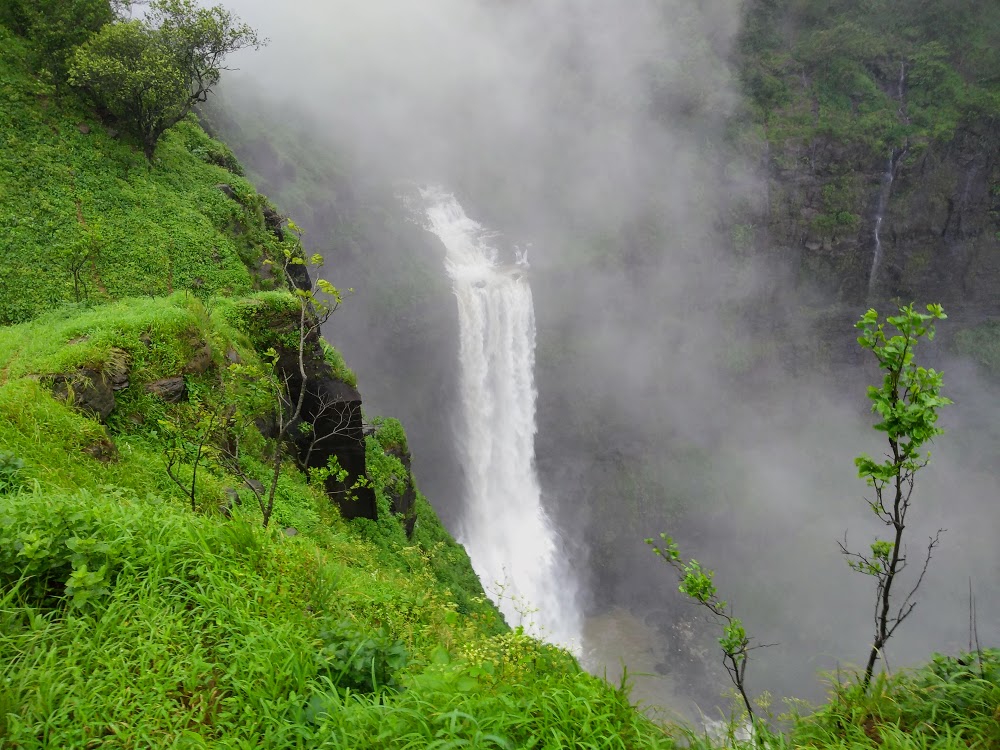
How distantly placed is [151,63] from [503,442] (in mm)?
26061

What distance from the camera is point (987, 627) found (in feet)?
100

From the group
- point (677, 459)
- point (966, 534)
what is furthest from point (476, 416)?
point (966, 534)

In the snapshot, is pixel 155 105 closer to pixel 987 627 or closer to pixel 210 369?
pixel 210 369

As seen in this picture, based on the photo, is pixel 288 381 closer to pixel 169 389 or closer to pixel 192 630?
pixel 169 389

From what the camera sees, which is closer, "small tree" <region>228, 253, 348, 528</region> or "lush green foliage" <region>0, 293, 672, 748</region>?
"lush green foliage" <region>0, 293, 672, 748</region>

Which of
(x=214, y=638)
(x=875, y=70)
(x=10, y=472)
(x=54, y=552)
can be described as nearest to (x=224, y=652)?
(x=214, y=638)

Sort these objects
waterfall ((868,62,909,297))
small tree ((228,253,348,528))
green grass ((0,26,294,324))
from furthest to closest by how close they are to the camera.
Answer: waterfall ((868,62,909,297))
green grass ((0,26,294,324))
small tree ((228,253,348,528))

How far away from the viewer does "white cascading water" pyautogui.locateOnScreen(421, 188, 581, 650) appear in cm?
3053

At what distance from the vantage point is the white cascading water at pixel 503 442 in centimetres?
3053

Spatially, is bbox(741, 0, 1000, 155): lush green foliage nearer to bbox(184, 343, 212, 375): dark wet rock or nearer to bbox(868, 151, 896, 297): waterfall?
bbox(868, 151, 896, 297): waterfall

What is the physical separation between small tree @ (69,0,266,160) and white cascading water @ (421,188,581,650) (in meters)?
21.0

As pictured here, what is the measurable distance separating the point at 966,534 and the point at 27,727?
4851 centimetres

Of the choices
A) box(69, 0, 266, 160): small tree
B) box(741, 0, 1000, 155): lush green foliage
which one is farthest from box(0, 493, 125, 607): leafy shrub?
box(741, 0, 1000, 155): lush green foliage

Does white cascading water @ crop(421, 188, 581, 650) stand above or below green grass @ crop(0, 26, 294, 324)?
above
